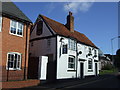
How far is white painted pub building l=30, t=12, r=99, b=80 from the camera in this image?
697 inches

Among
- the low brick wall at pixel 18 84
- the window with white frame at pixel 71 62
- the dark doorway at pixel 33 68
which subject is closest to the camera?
the low brick wall at pixel 18 84

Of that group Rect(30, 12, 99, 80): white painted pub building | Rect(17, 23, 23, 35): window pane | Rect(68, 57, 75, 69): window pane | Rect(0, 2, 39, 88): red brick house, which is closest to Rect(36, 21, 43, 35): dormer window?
Rect(30, 12, 99, 80): white painted pub building

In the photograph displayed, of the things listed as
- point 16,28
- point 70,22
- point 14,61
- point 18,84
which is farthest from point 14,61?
point 70,22

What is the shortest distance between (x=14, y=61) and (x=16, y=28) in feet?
10.2

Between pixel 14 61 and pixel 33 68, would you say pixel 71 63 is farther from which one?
pixel 14 61

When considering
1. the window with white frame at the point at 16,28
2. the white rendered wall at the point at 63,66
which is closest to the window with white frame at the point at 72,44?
the white rendered wall at the point at 63,66

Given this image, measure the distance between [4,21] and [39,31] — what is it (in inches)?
309

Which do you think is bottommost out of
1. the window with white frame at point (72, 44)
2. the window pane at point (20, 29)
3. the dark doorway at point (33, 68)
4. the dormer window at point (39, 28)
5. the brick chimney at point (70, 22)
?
the dark doorway at point (33, 68)

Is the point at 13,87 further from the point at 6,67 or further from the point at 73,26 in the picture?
the point at 73,26

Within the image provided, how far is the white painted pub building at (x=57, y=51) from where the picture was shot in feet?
58.1

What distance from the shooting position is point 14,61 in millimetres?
13977

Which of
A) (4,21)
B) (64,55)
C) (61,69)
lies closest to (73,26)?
(64,55)

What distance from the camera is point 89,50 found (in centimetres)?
2603

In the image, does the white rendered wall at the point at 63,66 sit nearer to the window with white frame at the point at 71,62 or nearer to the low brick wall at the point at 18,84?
the window with white frame at the point at 71,62
